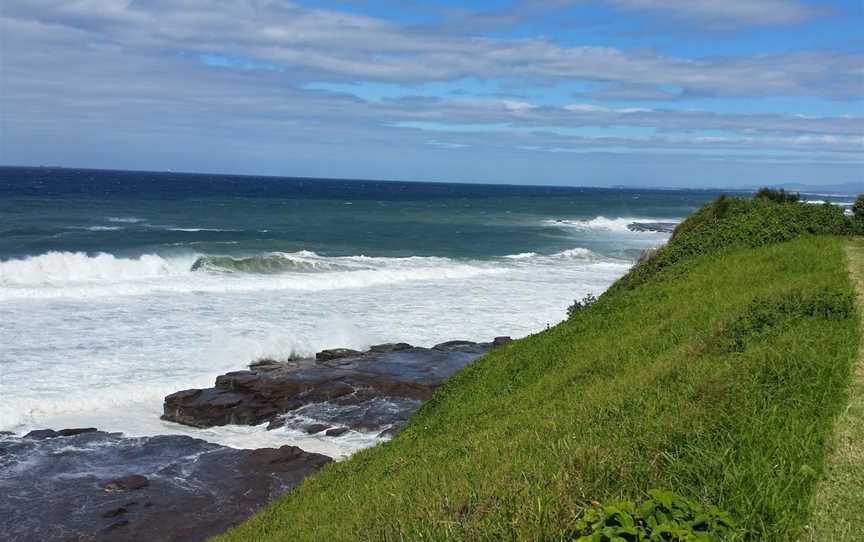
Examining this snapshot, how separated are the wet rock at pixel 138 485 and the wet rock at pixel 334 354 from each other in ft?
24.1

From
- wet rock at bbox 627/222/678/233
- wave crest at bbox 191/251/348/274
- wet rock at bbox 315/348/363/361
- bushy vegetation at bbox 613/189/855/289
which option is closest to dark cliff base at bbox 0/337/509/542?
wet rock at bbox 315/348/363/361

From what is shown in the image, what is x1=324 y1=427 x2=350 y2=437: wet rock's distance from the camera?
61.5ft

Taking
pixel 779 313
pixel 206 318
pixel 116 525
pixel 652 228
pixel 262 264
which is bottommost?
pixel 116 525

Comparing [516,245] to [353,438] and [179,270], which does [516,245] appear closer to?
[179,270]

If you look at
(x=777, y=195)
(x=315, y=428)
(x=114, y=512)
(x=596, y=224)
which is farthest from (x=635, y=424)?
(x=596, y=224)

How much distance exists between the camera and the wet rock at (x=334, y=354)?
25.2 metres

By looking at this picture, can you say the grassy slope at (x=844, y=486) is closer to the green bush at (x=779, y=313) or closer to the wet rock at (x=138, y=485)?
the green bush at (x=779, y=313)

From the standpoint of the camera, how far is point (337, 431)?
18.9 meters

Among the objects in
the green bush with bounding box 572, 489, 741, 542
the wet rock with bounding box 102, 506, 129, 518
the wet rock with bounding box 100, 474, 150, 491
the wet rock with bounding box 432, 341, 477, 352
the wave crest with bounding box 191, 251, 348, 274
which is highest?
the green bush with bounding box 572, 489, 741, 542

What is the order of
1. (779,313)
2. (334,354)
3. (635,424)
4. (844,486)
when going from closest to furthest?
(844,486)
(635,424)
(779,313)
(334,354)

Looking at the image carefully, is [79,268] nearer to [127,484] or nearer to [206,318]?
[206,318]

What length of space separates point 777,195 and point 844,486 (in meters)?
19.8

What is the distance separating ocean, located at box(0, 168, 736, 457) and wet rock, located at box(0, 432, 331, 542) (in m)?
1.27

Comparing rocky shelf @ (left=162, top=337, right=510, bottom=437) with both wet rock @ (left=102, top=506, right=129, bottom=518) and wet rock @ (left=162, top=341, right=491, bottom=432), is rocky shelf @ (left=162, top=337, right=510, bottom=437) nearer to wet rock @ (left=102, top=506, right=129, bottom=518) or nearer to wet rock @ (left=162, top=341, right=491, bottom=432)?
wet rock @ (left=162, top=341, right=491, bottom=432)
